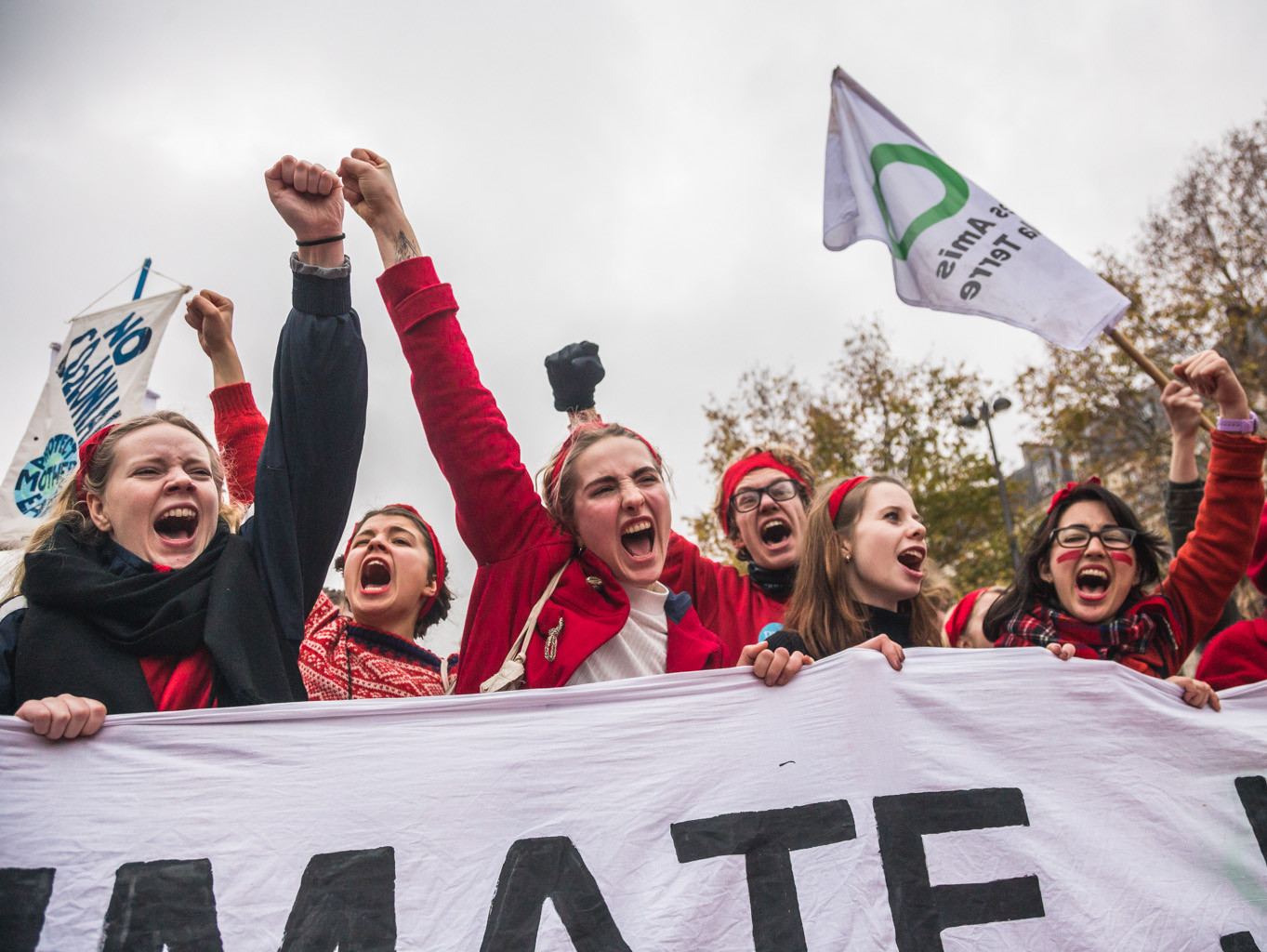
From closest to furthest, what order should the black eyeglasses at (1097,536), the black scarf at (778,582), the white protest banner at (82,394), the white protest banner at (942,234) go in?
the black eyeglasses at (1097,536) < the black scarf at (778,582) < the white protest banner at (942,234) < the white protest banner at (82,394)

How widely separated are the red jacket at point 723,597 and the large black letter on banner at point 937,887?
107 cm

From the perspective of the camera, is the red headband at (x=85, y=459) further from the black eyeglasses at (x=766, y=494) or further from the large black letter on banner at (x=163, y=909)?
the black eyeglasses at (x=766, y=494)

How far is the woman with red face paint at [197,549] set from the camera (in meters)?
2.01

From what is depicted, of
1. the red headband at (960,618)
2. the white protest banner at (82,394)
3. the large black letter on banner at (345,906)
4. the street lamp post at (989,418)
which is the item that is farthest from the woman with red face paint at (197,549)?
the street lamp post at (989,418)

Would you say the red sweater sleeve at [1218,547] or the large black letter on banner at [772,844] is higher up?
the red sweater sleeve at [1218,547]

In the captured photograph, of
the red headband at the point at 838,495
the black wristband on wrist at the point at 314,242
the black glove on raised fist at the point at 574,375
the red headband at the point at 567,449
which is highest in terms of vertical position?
the black wristband on wrist at the point at 314,242

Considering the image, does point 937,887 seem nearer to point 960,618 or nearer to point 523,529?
point 523,529

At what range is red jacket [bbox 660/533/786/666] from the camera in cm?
321

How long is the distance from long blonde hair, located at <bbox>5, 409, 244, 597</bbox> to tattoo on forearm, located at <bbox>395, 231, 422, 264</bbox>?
66cm

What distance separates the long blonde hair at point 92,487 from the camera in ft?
7.41

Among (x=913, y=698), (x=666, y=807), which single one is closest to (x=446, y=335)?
(x=666, y=807)

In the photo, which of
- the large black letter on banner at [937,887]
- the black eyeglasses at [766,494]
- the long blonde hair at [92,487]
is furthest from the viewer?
the black eyeglasses at [766,494]

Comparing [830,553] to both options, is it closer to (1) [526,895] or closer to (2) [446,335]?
(2) [446,335]

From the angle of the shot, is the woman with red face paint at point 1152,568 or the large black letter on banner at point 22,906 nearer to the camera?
the large black letter on banner at point 22,906
